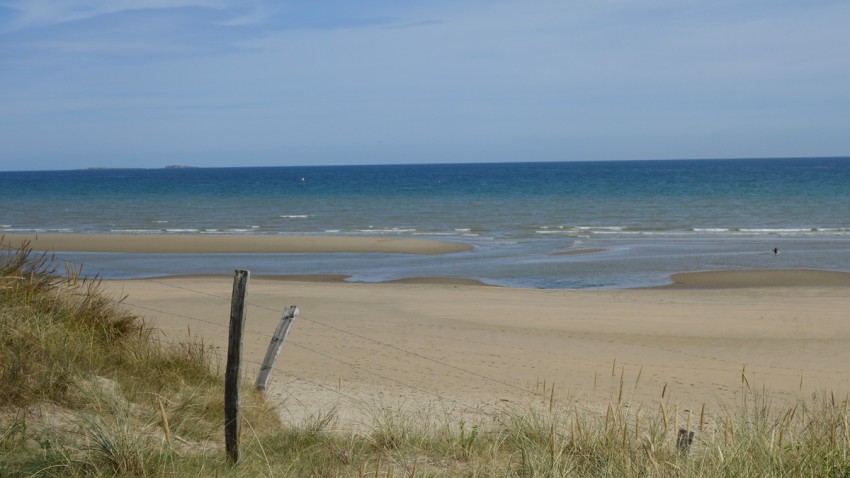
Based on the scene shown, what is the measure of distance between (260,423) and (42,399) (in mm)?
1645

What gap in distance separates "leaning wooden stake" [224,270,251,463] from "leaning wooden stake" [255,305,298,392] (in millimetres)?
1740

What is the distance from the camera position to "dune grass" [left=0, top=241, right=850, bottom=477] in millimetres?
5145

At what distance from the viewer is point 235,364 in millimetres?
5688

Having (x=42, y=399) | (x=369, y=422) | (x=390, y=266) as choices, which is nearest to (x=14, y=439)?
(x=42, y=399)

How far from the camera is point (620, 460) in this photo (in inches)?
205

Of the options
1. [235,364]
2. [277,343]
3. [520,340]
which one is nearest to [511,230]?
[520,340]

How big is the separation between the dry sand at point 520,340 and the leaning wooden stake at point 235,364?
2.00 m

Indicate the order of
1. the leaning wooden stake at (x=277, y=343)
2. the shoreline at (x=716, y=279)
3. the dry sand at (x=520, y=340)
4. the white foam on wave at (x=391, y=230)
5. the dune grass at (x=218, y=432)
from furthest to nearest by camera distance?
1. the white foam on wave at (x=391, y=230)
2. the shoreline at (x=716, y=279)
3. the dry sand at (x=520, y=340)
4. the leaning wooden stake at (x=277, y=343)
5. the dune grass at (x=218, y=432)

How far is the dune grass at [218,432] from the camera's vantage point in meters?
5.14

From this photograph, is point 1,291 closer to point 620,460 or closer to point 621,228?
point 620,460

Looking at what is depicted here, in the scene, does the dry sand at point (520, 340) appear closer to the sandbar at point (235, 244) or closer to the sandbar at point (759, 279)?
the sandbar at point (759, 279)

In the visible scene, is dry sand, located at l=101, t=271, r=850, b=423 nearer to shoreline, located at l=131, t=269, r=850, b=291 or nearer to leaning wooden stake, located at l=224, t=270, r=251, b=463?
shoreline, located at l=131, t=269, r=850, b=291

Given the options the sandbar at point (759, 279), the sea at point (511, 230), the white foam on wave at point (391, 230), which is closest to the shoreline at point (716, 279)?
the sandbar at point (759, 279)


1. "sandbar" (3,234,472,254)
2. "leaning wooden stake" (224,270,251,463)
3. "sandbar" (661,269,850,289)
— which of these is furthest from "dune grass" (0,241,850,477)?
"sandbar" (3,234,472,254)
